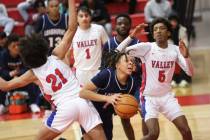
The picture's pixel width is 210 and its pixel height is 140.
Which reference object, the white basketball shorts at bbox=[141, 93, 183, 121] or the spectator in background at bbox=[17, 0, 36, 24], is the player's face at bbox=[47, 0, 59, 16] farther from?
the spectator in background at bbox=[17, 0, 36, 24]

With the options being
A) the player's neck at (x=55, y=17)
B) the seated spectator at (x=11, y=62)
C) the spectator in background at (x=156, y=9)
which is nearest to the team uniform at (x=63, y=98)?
the player's neck at (x=55, y=17)

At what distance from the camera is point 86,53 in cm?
788

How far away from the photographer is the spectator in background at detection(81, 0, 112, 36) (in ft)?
37.6

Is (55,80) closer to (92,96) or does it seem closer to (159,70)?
(92,96)

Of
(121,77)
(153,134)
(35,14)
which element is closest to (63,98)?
(121,77)

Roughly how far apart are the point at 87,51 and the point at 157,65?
7.02 ft

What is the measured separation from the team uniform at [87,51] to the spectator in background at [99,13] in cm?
349

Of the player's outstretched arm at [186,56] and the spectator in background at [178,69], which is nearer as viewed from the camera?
the player's outstretched arm at [186,56]

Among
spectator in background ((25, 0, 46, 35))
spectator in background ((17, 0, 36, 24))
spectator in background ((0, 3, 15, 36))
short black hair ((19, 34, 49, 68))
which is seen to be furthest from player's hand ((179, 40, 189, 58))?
spectator in background ((17, 0, 36, 24))

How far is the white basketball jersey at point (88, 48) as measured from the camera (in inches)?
311

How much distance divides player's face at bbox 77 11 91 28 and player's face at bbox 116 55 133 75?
95.9 inches

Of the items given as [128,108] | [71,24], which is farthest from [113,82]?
[71,24]

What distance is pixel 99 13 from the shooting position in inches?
454

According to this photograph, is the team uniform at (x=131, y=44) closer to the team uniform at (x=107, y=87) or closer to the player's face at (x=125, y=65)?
the team uniform at (x=107, y=87)
